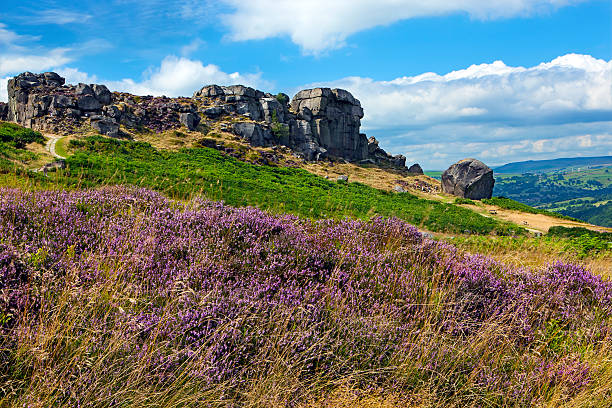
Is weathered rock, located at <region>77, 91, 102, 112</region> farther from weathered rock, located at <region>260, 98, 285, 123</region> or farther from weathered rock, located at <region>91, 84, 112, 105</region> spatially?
weathered rock, located at <region>260, 98, 285, 123</region>

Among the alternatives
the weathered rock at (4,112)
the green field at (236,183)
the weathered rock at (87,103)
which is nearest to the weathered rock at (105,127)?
the weathered rock at (87,103)

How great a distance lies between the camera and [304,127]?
83.9 m

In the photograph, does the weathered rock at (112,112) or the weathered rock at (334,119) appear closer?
the weathered rock at (112,112)

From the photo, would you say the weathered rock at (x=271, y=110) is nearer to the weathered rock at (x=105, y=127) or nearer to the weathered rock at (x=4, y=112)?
the weathered rock at (x=105, y=127)

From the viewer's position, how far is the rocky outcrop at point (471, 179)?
4992cm

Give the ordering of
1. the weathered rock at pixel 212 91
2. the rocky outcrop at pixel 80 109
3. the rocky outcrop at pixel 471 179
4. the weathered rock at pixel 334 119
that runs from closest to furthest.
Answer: the rocky outcrop at pixel 80 109, the rocky outcrop at pixel 471 179, the weathered rock at pixel 212 91, the weathered rock at pixel 334 119

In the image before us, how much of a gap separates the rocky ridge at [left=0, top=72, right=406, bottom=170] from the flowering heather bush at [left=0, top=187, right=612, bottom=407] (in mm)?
46599

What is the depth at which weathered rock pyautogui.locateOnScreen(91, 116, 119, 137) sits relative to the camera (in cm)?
4412

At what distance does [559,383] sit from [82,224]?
5.44m

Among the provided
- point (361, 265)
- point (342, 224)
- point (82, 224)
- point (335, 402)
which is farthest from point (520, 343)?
point (82, 224)

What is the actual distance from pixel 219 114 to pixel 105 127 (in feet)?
102

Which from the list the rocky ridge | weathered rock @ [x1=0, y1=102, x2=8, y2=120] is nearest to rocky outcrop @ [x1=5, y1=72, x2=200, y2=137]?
the rocky ridge

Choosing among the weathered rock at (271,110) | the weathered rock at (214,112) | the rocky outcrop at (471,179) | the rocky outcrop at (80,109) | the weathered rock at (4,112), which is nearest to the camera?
Answer: the rocky outcrop at (80,109)

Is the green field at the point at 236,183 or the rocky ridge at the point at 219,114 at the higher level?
the rocky ridge at the point at 219,114
